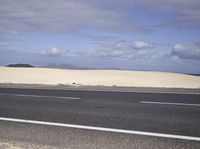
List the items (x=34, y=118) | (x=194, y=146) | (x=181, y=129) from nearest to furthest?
(x=194, y=146) < (x=181, y=129) < (x=34, y=118)

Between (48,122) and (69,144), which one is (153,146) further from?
(48,122)

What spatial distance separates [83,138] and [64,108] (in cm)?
410

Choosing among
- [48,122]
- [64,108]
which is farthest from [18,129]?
[64,108]

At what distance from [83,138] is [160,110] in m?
4.12

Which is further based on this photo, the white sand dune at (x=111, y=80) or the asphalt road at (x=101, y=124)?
the white sand dune at (x=111, y=80)

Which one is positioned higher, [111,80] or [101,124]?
[111,80]

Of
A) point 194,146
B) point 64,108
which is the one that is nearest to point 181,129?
point 194,146

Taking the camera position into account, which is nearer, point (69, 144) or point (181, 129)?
point (69, 144)

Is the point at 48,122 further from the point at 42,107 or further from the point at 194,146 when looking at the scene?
the point at 194,146

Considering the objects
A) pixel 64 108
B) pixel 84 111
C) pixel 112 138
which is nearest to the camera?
pixel 112 138

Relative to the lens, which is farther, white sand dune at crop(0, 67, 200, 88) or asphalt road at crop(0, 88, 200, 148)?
white sand dune at crop(0, 67, 200, 88)

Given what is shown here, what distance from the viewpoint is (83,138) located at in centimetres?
675

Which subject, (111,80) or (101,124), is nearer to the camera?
(101,124)

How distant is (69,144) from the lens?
6.33m
